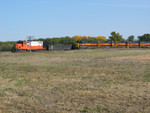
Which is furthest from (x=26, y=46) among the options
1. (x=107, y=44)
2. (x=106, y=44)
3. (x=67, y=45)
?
(x=107, y=44)

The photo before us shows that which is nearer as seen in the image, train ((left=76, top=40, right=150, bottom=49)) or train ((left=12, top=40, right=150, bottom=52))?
train ((left=12, top=40, right=150, bottom=52))

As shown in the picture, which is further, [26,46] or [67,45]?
[67,45]

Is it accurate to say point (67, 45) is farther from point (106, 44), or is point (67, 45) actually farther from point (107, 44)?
point (107, 44)

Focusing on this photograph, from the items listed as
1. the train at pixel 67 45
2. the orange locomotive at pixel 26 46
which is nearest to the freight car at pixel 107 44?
the train at pixel 67 45

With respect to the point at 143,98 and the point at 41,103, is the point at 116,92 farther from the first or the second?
the point at 41,103

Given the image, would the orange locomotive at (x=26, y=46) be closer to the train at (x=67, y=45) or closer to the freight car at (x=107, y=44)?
the train at (x=67, y=45)

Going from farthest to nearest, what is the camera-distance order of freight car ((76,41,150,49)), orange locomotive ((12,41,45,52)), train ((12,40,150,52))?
freight car ((76,41,150,49)) < train ((12,40,150,52)) < orange locomotive ((12,41,45,52))

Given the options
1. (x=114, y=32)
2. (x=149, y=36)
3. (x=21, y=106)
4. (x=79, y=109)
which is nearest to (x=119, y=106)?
(x=79, y=109)

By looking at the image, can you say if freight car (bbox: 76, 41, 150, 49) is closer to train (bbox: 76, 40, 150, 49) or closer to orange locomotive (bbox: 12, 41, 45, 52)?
train (bbox: 76, 40, 150, 49)

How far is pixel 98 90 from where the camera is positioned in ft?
28.8

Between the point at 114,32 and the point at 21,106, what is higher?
the point at 114,32

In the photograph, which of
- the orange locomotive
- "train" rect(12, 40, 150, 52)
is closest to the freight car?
"train" rect(12, 40, 150, 52)

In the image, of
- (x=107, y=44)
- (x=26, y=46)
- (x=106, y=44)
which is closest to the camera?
(x=26, y=46)

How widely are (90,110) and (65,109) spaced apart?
2.40 ft
